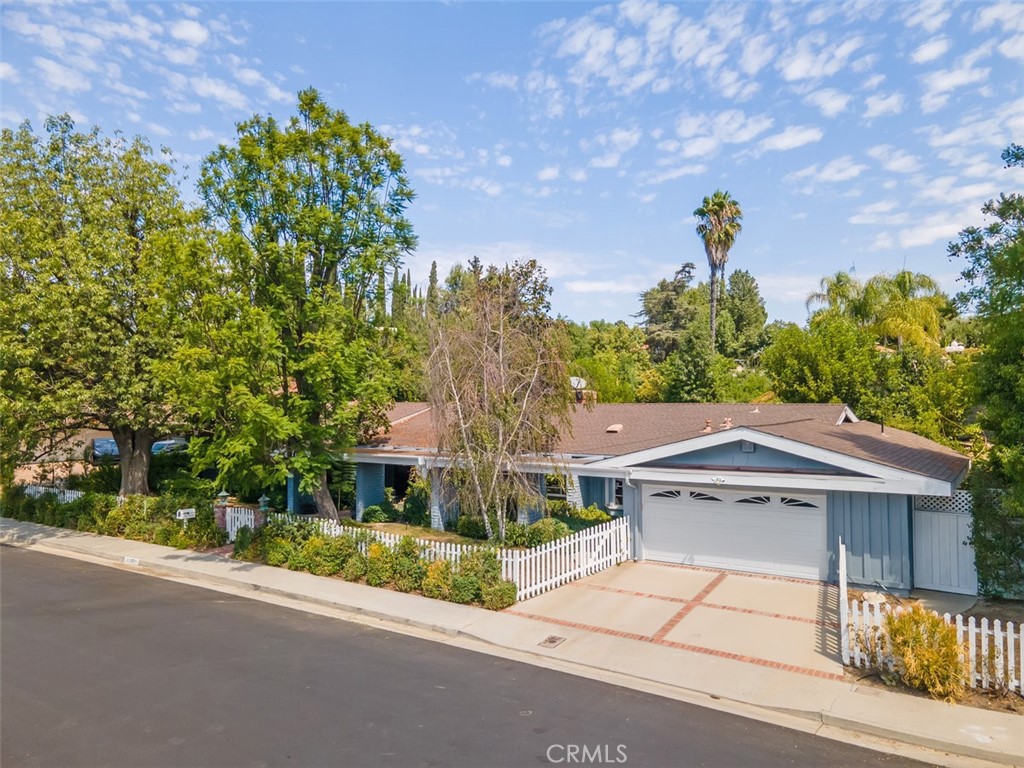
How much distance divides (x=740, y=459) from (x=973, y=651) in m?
6.37

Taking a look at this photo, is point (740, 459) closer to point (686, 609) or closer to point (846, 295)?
point (686, 609)

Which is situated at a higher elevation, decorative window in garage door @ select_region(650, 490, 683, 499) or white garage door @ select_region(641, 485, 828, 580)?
decorative window in garage door @ select_region(650, 490, 683, 499)

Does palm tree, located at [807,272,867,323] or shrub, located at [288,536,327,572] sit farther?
palm tree, located at [807,272,867,323]

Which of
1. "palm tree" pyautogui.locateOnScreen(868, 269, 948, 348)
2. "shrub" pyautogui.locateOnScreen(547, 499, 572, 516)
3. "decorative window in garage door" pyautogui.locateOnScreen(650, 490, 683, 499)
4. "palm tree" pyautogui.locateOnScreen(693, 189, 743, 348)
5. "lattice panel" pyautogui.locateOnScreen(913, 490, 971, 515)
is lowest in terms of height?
"shrub" pyautogui.locateOnScreen(547, 499, 572, 516)

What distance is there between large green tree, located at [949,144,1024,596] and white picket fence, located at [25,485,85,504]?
25.1m

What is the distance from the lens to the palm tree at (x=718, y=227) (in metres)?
45.3

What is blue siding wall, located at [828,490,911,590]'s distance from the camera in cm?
1262

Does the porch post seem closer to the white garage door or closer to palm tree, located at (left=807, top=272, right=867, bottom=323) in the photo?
the white garage door

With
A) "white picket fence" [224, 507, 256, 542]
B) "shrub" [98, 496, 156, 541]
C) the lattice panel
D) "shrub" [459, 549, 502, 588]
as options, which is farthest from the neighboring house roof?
"shrub" [98, 496, 156, 541]

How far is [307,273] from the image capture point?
16.7 m

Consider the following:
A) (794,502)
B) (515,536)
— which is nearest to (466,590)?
(515,536)

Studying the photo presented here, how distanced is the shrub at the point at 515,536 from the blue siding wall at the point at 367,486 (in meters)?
7.00

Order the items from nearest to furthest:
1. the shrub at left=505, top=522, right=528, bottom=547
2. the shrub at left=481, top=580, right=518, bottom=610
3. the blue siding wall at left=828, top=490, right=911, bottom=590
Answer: the shrub at left=481, top=580, right=518, bottom=610 < the blue siding wall at left=828, top=490, right=911, bottom=590 < the shrub at left=505, top=522, right=528, bottom=547

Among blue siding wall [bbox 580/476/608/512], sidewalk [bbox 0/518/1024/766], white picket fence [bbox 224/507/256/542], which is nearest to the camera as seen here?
sidewalk [bbox 0/518/1024/766]
